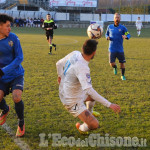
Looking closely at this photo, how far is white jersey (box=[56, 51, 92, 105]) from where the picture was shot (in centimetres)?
386

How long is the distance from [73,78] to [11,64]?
1.07 metres

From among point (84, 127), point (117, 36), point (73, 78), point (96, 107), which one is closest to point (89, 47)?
point (73, 78)

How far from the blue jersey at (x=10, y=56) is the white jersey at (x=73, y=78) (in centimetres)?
81

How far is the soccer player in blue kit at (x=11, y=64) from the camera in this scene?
14.1ft

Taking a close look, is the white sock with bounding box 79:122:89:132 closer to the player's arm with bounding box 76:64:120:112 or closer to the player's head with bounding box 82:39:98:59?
the player's arm with bounding box 76:64:120:112

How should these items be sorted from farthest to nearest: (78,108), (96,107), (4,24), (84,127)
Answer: (96,107) < (84,127) < (4,24) < (78,108)

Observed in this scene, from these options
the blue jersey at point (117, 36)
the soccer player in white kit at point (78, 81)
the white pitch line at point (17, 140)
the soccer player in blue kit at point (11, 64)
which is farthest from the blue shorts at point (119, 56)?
the white pitch line at point (17, 140)

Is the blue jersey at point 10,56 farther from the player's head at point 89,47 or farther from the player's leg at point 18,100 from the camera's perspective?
the player's head at point 89,47

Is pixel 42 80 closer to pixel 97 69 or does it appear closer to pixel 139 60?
pixel 97 69

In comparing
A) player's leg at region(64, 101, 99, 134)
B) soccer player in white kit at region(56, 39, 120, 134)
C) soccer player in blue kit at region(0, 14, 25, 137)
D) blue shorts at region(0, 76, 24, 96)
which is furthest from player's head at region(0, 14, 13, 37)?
player's leg at region(64, 101, 99, 134)

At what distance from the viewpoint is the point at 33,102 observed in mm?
6309

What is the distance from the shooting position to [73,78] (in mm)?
4082

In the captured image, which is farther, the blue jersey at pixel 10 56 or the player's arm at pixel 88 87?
the blue jersey at pixel 10 56

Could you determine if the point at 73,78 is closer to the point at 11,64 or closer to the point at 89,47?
the point at 89,47
